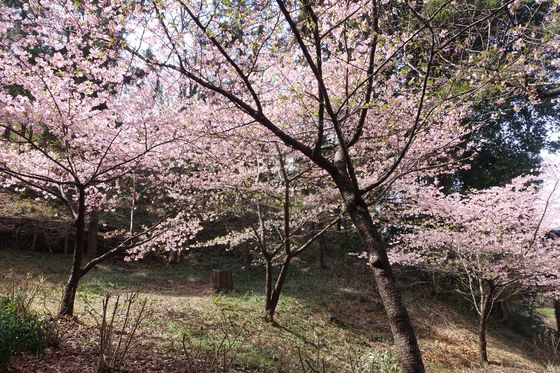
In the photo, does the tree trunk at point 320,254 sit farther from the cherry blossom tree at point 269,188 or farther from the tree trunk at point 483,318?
the tree trunk at point 483,318

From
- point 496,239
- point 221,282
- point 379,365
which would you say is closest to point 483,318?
point 496,239

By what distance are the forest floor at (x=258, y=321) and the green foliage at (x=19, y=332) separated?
0.16 metres

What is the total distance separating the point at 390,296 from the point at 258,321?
6303 mm

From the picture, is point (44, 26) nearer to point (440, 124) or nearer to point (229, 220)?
point (440, 124)

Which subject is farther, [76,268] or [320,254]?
[320,254]

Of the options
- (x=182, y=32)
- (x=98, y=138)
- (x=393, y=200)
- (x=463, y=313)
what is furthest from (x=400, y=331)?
(x=463, y=313)

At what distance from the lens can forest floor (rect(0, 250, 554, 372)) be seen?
18.3ft

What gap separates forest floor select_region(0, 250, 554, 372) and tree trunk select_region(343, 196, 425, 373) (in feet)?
4.00

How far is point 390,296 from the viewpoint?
11.1 feet

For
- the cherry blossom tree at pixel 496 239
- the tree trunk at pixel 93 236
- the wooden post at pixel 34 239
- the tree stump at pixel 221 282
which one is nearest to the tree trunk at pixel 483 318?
the cherry blossom tree at pixel 496 239

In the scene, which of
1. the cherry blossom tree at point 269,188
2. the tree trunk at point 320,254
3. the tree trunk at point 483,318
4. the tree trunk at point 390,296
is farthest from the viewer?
the tree trunk at point 320,254

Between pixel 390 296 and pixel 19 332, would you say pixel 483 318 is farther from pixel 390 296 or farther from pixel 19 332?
pixel 19 332

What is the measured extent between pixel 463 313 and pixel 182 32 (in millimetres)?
14906

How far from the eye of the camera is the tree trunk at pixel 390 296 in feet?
10.5
